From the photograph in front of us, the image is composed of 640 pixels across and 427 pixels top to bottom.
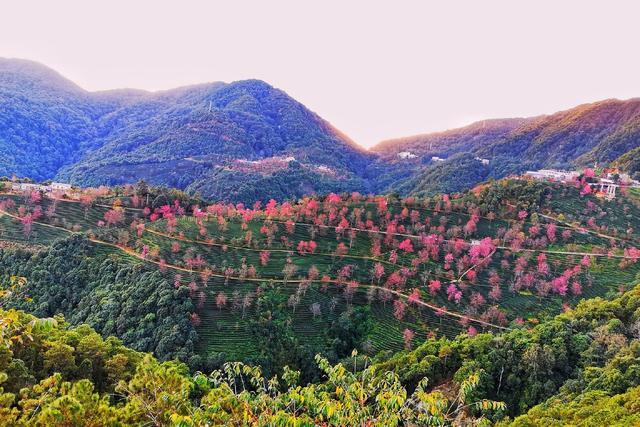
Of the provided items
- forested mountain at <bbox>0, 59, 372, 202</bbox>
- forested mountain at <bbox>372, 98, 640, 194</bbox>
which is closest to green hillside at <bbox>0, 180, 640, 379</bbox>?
forested mountain at <bbox>372, 98, 640, 194</bbox>

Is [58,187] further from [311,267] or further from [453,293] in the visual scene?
[453,293]

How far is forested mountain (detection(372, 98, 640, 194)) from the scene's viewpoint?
284ft

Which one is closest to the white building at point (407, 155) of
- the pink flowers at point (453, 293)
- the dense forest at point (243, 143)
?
the dense forest at point (243, 143)

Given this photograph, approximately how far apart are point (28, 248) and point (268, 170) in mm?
61918

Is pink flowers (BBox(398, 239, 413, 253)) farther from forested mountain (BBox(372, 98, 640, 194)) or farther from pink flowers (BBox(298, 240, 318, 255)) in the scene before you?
forested mountain (BBox(372, 98, 640, 194))

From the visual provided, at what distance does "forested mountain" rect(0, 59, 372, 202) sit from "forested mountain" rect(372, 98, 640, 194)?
16721 mm

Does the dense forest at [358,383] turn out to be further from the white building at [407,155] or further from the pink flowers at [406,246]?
the white building at [407,155]

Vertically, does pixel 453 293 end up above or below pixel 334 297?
below

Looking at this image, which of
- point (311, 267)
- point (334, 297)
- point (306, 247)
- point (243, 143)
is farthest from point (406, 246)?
point (243, 143)

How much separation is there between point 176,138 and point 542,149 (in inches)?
3396

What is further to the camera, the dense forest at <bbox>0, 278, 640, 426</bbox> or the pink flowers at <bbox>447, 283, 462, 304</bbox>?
the pink flowers at <bbox>447, 283, 462, 304</bbox>

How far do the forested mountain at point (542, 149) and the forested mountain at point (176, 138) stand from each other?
16.7 m

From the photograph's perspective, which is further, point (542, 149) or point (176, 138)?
point (176, 138)

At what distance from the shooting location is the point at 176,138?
10981 centimetres
